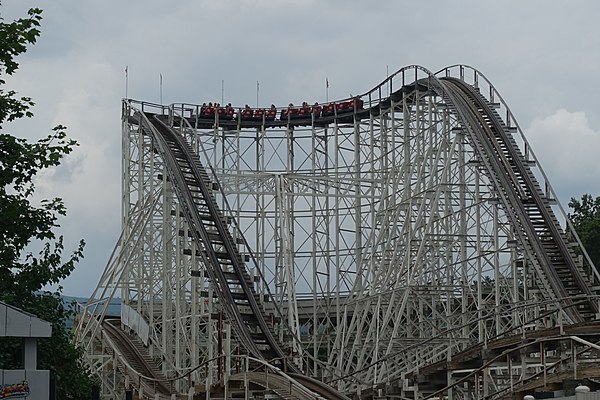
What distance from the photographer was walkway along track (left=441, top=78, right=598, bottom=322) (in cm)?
2531

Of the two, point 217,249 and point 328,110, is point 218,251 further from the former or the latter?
point 328,110

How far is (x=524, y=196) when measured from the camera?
27781 millimetres

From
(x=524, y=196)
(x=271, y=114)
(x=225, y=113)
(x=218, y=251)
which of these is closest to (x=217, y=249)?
(x=218, y=251)

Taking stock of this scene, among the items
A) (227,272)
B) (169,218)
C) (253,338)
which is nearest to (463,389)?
(253,338)

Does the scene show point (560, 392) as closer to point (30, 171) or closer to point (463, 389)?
point (30, 171)

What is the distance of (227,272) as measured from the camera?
30406mm

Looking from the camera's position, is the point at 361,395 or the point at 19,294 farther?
the point at 361,395

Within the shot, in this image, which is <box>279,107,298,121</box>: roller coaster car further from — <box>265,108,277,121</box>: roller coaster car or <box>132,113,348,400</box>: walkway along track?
<box>132,113,348,400</box>: walkway along track

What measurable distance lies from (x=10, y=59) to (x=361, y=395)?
538 inches

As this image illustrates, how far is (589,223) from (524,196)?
1912cm

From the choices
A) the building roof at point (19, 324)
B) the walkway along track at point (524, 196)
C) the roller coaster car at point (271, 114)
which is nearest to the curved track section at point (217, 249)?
the walkway along track at point (524, 196)

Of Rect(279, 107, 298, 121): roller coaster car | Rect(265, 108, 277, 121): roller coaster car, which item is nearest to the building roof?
Rect(279, 107, 298, 121): roller coaster car

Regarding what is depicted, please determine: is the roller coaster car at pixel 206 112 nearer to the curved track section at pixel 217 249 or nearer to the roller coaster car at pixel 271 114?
the roller coaster car at pixel 271 114

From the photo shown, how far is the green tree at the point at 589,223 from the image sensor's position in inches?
1793
